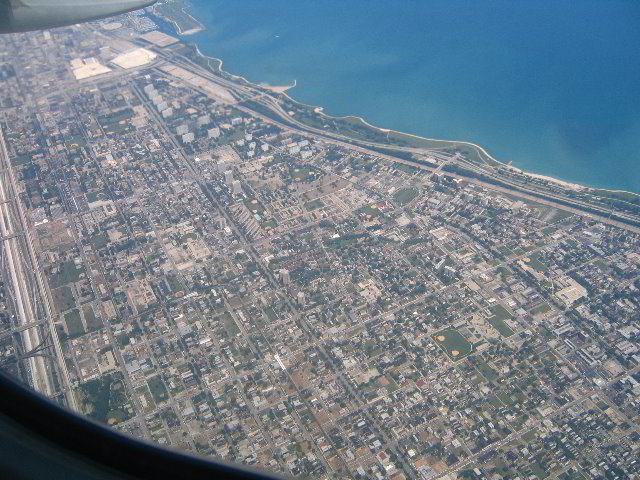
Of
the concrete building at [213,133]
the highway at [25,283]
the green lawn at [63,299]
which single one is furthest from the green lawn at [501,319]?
the concrete building at [213,133]

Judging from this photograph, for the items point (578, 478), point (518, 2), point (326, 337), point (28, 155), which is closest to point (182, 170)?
point (28, 155)

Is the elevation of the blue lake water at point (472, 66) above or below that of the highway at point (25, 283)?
above

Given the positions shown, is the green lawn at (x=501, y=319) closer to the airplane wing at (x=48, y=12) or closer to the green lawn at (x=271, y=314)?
the green lawn at (x=271, y=314)

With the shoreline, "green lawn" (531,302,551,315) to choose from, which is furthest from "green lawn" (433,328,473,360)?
the shoreline

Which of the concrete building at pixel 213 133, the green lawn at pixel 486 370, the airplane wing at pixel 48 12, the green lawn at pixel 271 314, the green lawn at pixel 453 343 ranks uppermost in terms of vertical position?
the airplane wing at pixel 48 12

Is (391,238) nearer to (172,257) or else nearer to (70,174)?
(172,257)

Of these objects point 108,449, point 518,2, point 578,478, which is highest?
point 108,449
